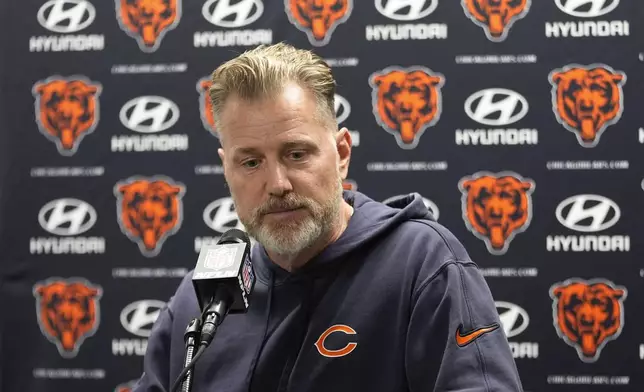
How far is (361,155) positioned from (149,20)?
0.85 m

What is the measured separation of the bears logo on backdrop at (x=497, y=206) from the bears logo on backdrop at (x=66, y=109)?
1246 mm

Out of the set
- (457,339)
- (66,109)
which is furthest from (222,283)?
(66,109)

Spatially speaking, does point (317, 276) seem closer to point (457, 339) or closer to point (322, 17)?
point (457, 339)

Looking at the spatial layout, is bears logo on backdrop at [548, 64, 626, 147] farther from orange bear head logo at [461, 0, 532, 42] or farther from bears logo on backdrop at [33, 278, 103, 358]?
bears logo on backdrop at [33, 278, 103, 358]

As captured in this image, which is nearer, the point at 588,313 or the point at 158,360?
the point at 158,360

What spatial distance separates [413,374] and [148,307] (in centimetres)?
137

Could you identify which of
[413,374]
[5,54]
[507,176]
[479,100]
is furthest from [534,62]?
[5,54]

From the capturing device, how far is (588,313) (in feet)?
6.90

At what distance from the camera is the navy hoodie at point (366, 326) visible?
1074 millimetres

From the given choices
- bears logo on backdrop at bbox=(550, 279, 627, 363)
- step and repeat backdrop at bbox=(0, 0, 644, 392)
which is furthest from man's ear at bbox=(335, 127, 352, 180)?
bears logo on backdrop at bbox=(550, 279, 627, 363)

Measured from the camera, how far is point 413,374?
1.11m

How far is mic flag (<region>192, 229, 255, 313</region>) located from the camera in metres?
0.93

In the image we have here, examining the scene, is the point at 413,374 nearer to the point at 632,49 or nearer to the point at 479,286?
the point at 479,286

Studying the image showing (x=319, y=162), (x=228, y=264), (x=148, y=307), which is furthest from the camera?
(x=148, y=307)
